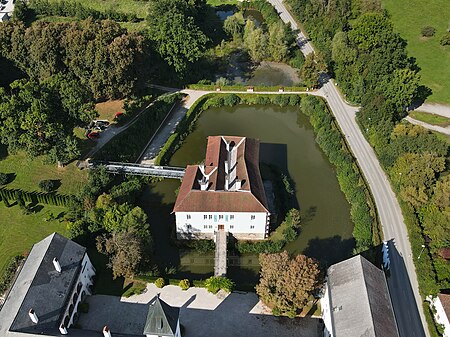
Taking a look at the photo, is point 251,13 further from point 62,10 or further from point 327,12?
point 62,10

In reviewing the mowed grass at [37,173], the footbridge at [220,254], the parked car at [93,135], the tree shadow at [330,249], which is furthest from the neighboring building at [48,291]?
the tree shadow at [330,249]

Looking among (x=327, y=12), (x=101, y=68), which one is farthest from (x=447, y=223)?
(x=327, y=12)

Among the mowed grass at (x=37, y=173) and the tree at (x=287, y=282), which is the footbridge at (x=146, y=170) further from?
the tree at (x=287, y=282)

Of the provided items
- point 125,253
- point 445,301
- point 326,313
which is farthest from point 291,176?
point 125,253

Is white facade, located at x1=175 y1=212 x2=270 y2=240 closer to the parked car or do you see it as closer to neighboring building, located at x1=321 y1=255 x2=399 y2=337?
neighboring building, located at x1=321 y1=255 x2=399 y2=337

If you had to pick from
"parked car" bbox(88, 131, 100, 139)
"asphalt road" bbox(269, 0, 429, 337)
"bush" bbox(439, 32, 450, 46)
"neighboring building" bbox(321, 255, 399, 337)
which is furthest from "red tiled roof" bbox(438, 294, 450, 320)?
"bush" bbox(439, 32, 450, 46)

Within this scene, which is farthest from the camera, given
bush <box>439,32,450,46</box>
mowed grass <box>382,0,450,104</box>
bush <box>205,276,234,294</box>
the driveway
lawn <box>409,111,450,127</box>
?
bush <box>439,32,450,46</box>
